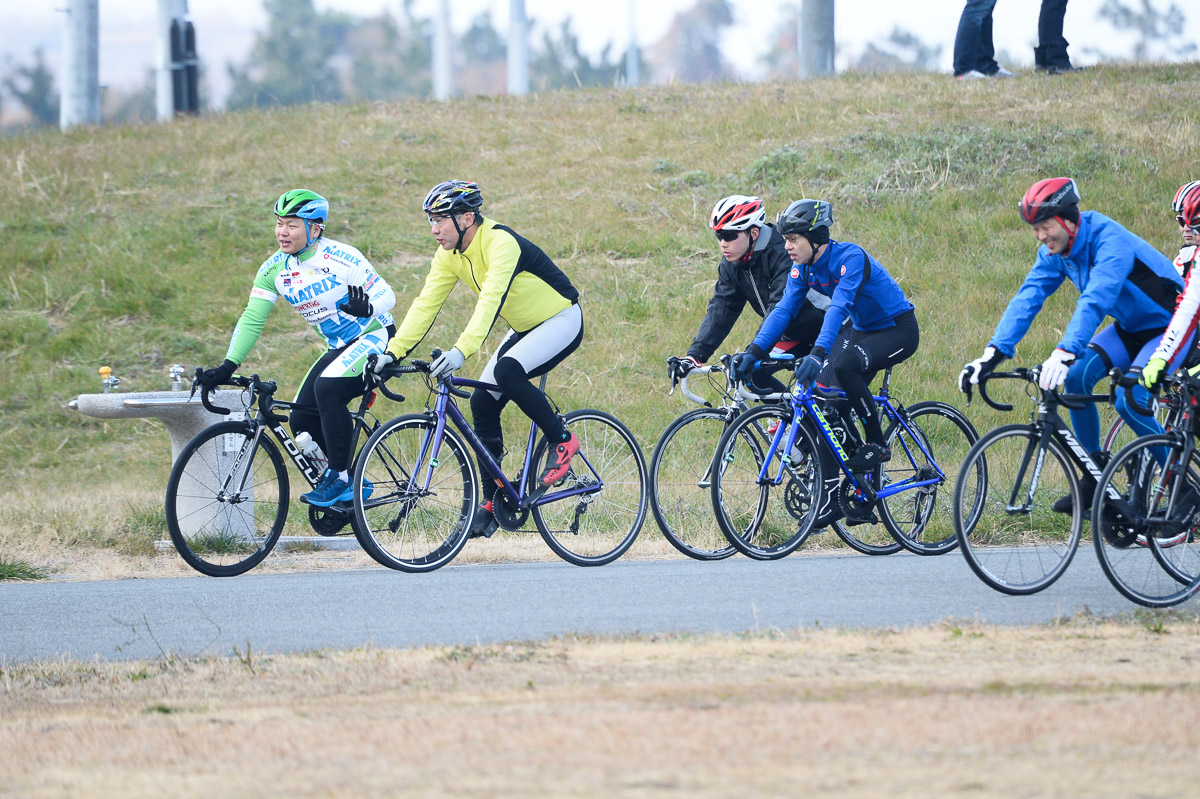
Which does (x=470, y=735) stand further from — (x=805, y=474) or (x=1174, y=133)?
(x=1174, y=133)

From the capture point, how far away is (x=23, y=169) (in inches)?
854

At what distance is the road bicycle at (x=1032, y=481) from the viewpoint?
6.96 meters

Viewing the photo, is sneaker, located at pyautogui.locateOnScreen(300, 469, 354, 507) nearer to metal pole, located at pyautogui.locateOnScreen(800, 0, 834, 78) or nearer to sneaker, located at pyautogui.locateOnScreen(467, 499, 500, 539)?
sneaker, located at pyautogui.locateOnScreen(467, 499, 500, 539)

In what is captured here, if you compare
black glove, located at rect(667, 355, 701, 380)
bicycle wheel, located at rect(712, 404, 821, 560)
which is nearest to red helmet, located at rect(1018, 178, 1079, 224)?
bicycle wheel, located at rect(712, 404, 821, 560)

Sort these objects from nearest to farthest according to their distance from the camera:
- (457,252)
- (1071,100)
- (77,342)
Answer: (457,252) → (77,342) → (1071,100)

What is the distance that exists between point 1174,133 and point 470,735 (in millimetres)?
19135

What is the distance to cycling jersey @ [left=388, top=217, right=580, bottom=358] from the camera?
27.4ft

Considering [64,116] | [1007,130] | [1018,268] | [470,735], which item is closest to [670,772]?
[470,735]

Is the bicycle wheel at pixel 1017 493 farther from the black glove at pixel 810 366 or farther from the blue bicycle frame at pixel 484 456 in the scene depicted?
the blue bicycle frame at pixel 484 456

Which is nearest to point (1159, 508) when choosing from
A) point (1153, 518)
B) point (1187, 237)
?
point (1153, 518)

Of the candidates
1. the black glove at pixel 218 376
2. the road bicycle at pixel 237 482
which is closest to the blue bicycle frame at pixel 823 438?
the road bicycle at pixel 237 482

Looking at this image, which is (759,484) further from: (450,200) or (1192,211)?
(1192,211)

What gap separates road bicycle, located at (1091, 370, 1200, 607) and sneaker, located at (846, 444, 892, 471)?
6.37 ft

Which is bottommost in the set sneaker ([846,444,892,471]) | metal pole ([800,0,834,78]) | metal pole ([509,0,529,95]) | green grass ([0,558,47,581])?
green grass ([0,558,47,581])
